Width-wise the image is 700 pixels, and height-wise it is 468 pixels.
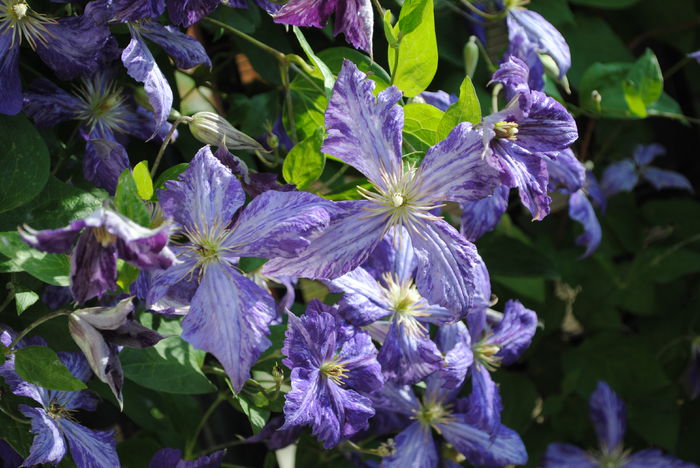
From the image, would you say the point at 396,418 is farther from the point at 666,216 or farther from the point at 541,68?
the point at 666,216

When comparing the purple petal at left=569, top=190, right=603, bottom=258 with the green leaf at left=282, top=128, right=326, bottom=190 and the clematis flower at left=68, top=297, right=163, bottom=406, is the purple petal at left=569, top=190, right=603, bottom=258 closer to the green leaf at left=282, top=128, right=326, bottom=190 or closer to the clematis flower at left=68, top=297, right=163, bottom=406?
the green leaf at left=282, top=128, right=326, bottom=190

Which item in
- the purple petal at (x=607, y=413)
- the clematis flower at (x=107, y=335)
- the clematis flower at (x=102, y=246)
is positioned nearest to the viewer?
the clematis flower at (x=102, y=246)

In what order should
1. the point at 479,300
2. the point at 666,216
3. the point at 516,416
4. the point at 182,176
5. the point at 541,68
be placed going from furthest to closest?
the point at 666,216
the point at 516,416
the point at 541,68
the point at 479,300
the point at 182,176

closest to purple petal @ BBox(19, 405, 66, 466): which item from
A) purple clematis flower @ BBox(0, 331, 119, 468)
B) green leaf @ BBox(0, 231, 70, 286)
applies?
purple clematis flower @ BBox(0, 331, 119, 468)

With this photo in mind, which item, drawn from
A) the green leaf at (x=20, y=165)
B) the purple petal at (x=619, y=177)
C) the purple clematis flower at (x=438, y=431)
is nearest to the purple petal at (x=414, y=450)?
the purple clematis flower at (x=438, y=431)

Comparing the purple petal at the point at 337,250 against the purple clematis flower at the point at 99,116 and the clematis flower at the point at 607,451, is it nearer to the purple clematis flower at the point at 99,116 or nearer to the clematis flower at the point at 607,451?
the purple clematis flower at the point at 99,116

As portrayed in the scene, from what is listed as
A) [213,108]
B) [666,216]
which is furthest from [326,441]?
[666,216]
